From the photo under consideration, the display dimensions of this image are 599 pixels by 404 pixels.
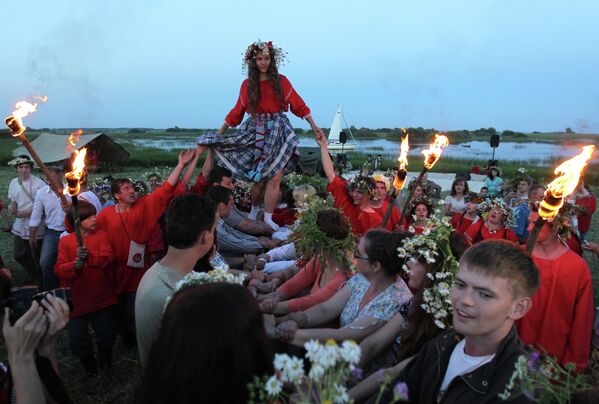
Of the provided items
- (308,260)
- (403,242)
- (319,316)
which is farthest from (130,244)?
(403,242)

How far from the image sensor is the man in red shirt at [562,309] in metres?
3.68

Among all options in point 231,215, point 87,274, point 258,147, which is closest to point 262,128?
point 258,147

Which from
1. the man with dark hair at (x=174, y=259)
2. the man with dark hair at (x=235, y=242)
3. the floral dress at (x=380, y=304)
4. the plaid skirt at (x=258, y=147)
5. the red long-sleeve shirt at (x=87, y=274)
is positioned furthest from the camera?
the plaid skirt at (x=258, y=147)

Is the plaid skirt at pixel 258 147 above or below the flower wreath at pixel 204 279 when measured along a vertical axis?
above

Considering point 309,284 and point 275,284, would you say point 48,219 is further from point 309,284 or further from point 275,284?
point 309,284

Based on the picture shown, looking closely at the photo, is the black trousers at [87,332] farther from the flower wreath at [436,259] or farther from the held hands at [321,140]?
the flower wreath at [436,259]

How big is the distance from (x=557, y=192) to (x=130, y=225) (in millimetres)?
4334

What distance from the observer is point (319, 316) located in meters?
3.69

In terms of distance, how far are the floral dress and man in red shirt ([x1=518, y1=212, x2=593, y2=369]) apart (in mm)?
1439

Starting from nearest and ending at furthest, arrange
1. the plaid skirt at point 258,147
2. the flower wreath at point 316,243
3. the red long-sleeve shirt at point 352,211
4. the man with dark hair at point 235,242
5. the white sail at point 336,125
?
1. the flower wreath at point 316,243
2. the man with dark hair at point 235,242
3. the red long-sleeve shirt at point 352,211
4. the plaid skirt at point 258,147
5. the white sail at point 336,125

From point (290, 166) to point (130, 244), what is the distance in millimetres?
2831

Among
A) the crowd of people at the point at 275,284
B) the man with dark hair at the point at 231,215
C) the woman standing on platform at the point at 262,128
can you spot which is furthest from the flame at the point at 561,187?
the man with dark hair at the point at 231,215

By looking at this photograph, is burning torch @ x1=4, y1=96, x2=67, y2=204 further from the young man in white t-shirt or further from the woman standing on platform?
the young man in white t-shirt

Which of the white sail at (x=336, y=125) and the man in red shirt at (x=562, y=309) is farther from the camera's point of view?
the white sail at (x=336, y=125)
